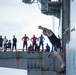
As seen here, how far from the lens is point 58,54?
18078mm

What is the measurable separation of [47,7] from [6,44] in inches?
342

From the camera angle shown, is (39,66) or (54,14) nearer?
(39,66)

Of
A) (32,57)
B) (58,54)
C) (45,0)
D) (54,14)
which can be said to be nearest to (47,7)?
(45,0)

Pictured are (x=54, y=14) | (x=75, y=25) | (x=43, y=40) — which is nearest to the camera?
(x=75, y=25)

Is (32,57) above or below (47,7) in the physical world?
below

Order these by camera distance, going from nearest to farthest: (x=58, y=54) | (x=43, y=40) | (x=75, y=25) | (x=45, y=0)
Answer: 1. (x=75, y=25)
2. (x=58, y=54)
3. (x=43, y=40)
4. (x=45, y=0)

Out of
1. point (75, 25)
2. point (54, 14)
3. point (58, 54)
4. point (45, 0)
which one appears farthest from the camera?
point (54, 14)

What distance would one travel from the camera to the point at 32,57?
3594cm

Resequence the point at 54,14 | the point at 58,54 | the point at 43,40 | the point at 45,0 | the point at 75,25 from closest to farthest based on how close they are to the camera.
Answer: the point at 75,25 → the point at 58,54 → the point at 43,40 → the point at 45,0 → the point at 54,14

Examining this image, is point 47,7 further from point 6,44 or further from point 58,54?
point 58,54

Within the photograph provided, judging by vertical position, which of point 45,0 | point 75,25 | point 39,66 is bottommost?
point 39,66

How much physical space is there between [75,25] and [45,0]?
25.7m

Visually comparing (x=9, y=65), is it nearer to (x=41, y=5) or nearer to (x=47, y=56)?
(x=47, y=56)

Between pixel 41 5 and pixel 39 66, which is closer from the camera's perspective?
pixel 39 66
